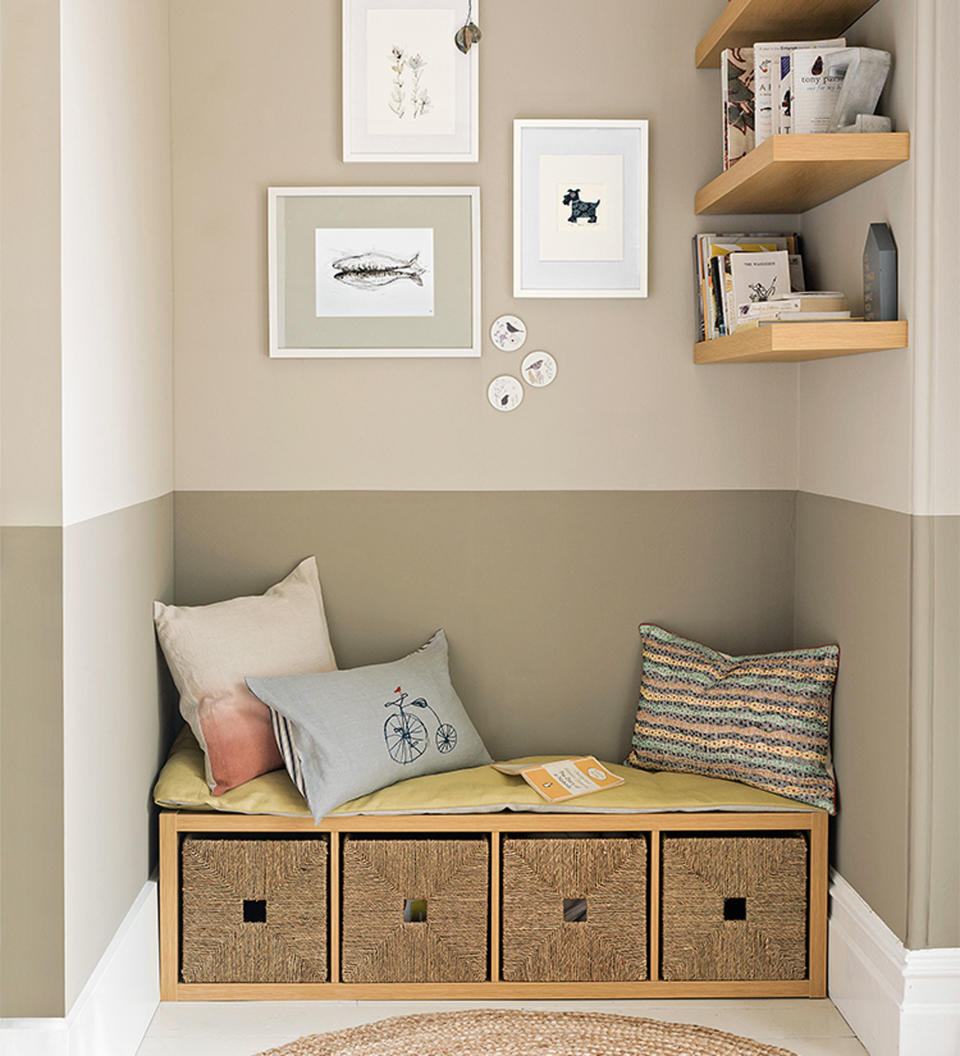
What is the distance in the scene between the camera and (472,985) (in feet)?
9.00

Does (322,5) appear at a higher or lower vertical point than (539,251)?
higher

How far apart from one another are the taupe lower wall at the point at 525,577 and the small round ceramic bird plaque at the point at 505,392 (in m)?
0.23

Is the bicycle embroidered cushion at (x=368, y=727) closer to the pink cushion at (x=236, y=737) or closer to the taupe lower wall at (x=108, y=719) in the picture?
the pink cushion at (x=236, y=737)

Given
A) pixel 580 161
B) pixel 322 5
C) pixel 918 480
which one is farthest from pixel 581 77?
pixel 918 480

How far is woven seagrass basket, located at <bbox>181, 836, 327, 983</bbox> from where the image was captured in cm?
272

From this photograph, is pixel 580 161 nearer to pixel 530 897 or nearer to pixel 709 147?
pixel 709 147

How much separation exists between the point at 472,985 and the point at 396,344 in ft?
A: 5.09

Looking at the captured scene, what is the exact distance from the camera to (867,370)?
8.48ft

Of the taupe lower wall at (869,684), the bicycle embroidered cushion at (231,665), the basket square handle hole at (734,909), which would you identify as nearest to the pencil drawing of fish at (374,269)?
the bicycle embroidered cushion at (231,665)

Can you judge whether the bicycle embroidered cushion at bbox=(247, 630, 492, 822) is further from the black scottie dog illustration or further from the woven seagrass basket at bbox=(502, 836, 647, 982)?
the black scottie dog illustration

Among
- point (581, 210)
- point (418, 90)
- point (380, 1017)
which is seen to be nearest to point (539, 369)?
point (581, 210)

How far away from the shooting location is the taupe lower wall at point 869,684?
7.84 feet

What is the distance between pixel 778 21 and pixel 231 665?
1919 mm

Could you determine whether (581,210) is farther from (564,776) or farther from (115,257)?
(564,776)
